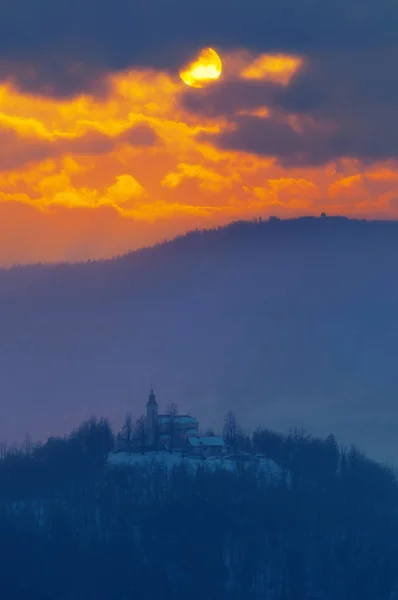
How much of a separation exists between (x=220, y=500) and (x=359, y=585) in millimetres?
11445

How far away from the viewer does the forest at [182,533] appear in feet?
486

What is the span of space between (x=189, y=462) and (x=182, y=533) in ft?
Answer: 16.4

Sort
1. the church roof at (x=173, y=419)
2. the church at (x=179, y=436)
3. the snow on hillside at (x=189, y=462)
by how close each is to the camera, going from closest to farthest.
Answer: the snow on hillside at (x=189, y=462) < the church at (x=179, y=436) < the church roof at (x=173, y=419)

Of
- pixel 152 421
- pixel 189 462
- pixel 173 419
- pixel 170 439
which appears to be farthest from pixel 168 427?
pixel 189 462

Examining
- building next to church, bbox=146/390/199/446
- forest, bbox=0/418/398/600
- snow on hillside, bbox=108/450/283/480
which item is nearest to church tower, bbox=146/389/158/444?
building next to church, bbox=146/390/199/446

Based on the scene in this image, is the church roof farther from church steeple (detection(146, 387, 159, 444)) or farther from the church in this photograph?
church steeple (detection(146, 387, 159, 444))

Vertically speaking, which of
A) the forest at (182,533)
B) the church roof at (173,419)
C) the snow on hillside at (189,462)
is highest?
the church roof at (173,419)

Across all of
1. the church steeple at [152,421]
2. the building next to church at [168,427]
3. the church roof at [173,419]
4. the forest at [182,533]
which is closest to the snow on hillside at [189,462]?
the forest at [182,533]

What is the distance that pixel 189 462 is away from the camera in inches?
6019

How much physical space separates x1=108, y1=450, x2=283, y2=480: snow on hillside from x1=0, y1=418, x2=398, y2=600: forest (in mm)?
480

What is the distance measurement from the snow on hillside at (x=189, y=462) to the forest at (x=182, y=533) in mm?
480

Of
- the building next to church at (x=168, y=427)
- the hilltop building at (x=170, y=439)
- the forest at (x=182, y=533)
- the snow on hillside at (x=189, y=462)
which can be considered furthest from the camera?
the building next to church at (x=168, y=427)

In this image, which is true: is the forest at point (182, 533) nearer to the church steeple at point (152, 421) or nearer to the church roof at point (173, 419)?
the church steeple at point (152, 421)

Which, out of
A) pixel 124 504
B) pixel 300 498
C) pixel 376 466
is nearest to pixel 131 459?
pixel 124 504
